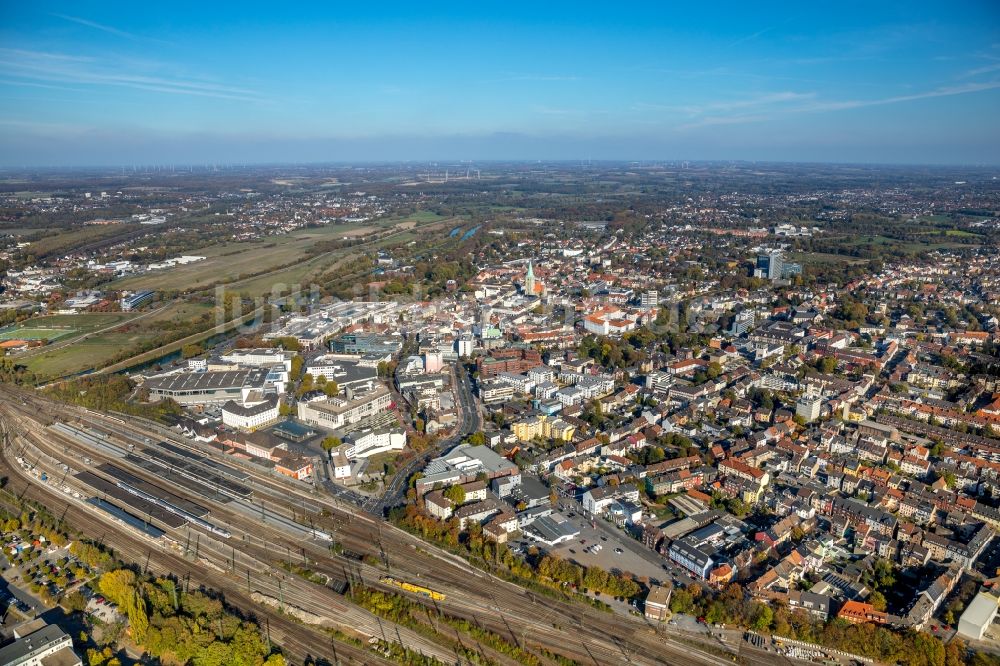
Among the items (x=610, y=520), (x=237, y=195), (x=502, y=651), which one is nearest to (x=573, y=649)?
(x=502, y=651)

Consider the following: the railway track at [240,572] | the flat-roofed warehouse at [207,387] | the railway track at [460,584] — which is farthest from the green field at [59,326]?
the railway track at [460,584]

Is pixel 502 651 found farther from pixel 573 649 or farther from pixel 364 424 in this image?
pixel 364 424

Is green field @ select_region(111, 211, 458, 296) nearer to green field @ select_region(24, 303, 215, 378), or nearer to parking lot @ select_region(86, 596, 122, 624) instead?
green field @ select_region(24, 303, 215, 378)

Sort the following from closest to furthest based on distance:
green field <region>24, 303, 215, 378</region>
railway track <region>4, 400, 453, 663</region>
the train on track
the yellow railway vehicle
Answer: railway track <region>4, 400, 453, 663</region> → the yellow railway vehicle → the train on track → green field <region>24, 303, 215, 378</region>

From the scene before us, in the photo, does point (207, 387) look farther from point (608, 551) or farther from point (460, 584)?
point (608, 551)

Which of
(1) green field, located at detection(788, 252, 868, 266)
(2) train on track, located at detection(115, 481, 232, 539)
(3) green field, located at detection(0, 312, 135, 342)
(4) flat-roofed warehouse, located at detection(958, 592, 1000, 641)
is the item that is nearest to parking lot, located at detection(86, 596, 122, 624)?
(2) train on track, located at detection(115, 481, 232, 539)
